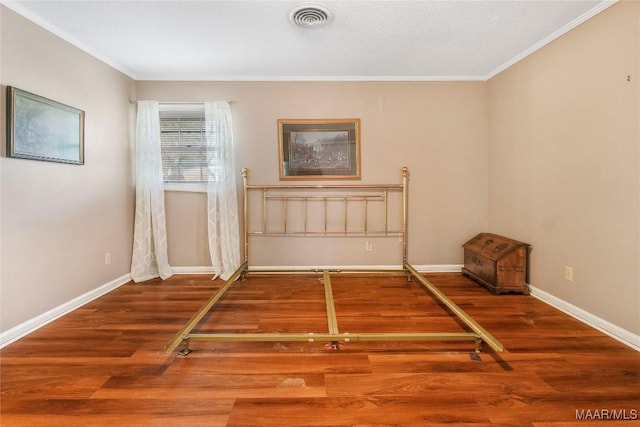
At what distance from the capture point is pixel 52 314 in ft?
6.77

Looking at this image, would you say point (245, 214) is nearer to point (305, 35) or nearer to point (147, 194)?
point (147, 194)

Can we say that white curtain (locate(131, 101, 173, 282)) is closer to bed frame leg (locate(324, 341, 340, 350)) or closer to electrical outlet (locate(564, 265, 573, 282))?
bed frame leg (locate(324, 341, 340, 350))

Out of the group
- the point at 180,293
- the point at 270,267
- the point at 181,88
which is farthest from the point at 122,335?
the point at 181,88

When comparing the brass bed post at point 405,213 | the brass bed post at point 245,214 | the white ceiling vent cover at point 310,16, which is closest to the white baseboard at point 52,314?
the brass bed post at point 245,214

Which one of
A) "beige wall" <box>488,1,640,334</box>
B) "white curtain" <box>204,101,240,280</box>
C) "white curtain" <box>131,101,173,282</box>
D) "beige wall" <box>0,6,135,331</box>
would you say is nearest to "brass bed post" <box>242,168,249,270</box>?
"white curtain" <box>204,101,240,280</box>

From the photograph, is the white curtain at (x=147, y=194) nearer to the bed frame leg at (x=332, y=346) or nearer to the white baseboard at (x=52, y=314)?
the white baseboard at (x=52, y=314)

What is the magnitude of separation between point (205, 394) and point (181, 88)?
3.01 m

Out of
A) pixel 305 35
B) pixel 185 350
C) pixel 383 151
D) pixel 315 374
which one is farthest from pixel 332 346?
pixel 305 35

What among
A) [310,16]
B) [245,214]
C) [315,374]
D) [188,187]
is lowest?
[315,374]

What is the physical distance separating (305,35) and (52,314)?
2.92 m

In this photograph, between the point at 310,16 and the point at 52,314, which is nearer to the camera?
the point at 310,16

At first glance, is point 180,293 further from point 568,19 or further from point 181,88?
point 568,19

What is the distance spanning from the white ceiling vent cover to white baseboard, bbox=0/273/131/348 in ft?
9.30

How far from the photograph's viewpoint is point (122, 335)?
6.07ft
